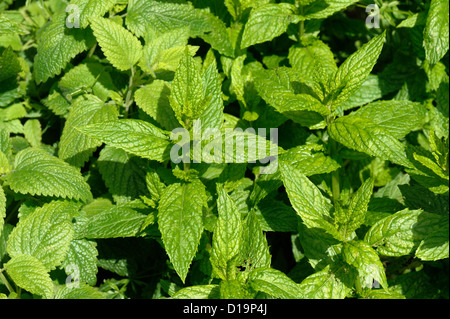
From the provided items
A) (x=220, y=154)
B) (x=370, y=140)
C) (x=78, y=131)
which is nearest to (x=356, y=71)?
(x=370, y=140)

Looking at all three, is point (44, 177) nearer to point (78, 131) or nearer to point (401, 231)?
point (78, 131)

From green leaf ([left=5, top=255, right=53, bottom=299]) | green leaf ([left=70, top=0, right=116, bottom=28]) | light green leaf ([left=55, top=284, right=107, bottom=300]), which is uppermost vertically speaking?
green leaf ([left=70, top=0, right=116, bottom=28])

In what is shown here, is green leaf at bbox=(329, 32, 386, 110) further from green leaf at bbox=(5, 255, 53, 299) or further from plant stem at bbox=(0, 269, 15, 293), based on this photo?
plant stem at bbox=(0, 269, 15, 293)

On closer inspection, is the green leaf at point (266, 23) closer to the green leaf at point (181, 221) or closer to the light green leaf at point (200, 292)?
the green leaf at point (181, 221)

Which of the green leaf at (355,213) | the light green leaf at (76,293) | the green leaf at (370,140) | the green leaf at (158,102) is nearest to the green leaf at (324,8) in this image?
the green leaf at (370,140)

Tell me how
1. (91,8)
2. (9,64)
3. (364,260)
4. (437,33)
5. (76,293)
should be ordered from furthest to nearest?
(9,64) < (91,8) < (437,33) < (76,293) < (364,260)

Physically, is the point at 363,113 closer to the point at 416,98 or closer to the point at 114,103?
the point at 416,98

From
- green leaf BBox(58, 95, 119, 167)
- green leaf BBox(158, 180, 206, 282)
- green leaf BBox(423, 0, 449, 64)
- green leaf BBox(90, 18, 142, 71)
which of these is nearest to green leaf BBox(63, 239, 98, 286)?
green leaf BBox(58, 95, 119, 167)

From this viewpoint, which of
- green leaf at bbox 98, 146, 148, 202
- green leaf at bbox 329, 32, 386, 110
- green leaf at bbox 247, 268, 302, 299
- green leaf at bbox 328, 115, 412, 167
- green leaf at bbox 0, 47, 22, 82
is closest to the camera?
green leaf at bbox 247, 268, 302, 299
